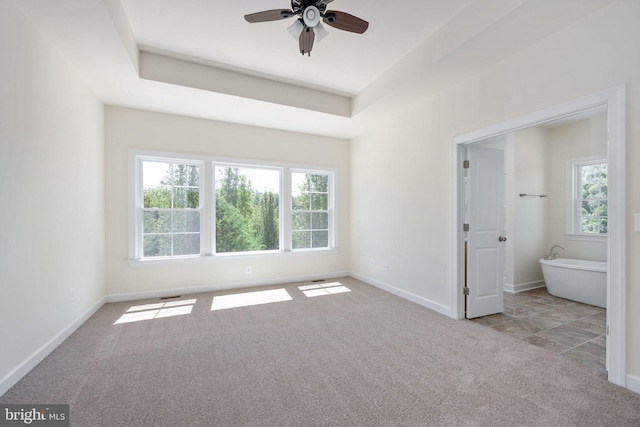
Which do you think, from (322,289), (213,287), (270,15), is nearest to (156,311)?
(213,287)

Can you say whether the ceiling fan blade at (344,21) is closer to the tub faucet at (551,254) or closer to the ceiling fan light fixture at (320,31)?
the ceiling fan light fixture at (320,31)

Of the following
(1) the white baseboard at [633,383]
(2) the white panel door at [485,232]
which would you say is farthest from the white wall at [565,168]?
(1) the white baseboard at [633,383]

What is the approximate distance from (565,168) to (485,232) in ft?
8.47

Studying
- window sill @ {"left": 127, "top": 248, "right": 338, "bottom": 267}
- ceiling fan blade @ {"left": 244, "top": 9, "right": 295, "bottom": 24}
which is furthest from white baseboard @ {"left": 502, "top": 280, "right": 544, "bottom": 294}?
ceiling fan blade @ {"left": 244, "top": 9, "right": 295, "bottom": 24}

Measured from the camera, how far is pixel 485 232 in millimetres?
3479

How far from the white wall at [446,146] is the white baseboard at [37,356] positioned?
401 cm

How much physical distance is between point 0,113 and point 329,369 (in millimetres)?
3036

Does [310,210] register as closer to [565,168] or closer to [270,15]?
[270,15]

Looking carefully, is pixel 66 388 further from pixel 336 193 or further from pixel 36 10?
pixel 336 193

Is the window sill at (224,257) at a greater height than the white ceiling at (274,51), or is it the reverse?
the white ceiling at (274,51)

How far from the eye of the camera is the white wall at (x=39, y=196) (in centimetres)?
199

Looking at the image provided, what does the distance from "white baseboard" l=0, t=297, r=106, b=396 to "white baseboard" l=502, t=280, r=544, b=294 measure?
19.3ft

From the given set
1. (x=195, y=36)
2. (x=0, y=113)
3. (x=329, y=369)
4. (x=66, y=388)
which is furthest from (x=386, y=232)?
(x=0, y=113)

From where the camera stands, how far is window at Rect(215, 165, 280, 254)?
457 cm
